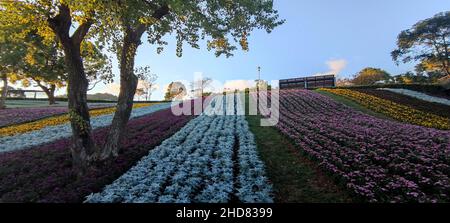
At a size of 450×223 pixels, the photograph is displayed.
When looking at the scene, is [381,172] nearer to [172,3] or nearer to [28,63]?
[172,3]

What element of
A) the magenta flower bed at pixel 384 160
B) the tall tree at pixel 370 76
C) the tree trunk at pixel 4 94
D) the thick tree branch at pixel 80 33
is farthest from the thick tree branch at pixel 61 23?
the tall tree at pixel 370 76

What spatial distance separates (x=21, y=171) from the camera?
40.8 feet

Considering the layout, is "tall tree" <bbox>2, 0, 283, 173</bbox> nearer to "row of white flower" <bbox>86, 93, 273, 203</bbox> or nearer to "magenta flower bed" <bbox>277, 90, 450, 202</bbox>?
"row of white flower" <bbox>86, 93, 273, 203</bbox>

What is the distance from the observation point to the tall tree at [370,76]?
81.4m

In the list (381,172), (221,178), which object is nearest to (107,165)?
(221,178)

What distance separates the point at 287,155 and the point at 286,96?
29.1 metres

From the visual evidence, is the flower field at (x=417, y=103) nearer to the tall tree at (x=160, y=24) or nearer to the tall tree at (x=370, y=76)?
the tall tree at (x=160, y=24)

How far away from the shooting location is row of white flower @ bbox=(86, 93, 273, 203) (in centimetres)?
876

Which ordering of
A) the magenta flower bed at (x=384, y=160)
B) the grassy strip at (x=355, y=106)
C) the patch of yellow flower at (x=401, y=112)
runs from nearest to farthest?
1. the magenta flower bed at (x=384, y=160)
2. the patch of yellow flower at (x=401, y=112)
3. the grassy strip at (x=355, y=106)

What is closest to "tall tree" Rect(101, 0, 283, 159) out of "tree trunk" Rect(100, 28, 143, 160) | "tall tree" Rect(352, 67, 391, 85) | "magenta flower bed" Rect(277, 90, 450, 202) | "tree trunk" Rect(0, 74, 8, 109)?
"tree trunk" Rect(100, 28, 143, 160)

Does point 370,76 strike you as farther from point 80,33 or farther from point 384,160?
point 80,33

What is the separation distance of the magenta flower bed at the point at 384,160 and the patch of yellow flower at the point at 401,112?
6599 millimetres

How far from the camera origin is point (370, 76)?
8319cm

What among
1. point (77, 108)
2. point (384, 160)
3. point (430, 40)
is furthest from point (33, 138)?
point (430, 40)
